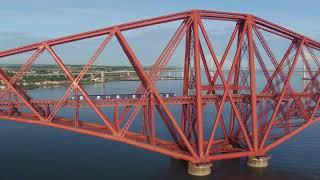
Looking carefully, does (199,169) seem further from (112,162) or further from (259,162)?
(112,162)

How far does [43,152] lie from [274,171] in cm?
2964

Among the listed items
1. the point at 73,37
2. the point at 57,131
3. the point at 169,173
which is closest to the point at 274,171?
the point at 169,173

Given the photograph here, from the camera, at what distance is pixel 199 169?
4706 centimetres

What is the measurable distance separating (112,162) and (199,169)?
465 inches

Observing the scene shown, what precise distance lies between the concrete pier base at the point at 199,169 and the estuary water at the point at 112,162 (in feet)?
2.50

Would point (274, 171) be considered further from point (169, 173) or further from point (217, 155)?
point (169, 173)

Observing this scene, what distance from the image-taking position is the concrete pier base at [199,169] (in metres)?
47.1

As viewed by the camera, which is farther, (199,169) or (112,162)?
(112,162)

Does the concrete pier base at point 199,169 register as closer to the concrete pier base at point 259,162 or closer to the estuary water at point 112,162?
the estuary water at point 112,162

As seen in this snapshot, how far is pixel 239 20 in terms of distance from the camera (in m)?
49.7

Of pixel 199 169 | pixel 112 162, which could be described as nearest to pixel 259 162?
pixel 199 169

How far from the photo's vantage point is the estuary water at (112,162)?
159 ft

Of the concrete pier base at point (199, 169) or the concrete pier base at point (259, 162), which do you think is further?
the concrete pier base at point (259, 162)

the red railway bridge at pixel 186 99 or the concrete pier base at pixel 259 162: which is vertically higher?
the red railway bridge at pixel 186 99
